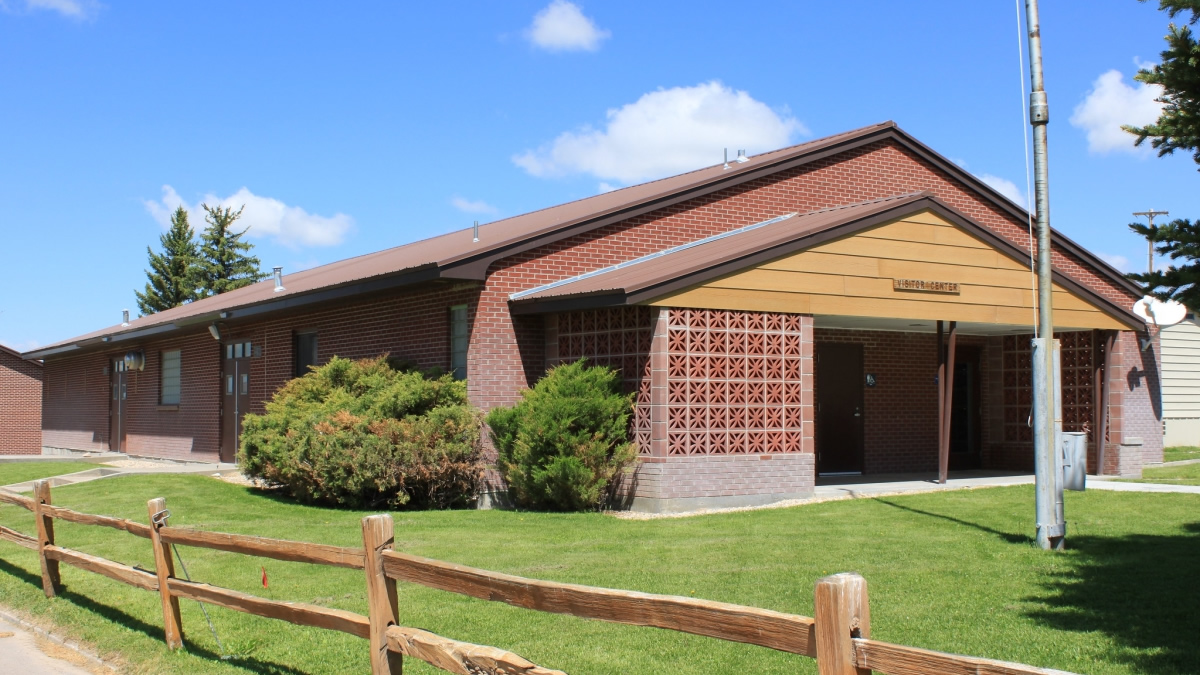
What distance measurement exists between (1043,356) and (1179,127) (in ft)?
11.9

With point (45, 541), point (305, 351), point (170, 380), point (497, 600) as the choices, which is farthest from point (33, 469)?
point (497, 600)

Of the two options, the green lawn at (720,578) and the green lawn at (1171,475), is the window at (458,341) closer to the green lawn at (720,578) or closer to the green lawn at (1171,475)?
the green lawn at (720,578)

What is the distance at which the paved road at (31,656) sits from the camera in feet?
24.6

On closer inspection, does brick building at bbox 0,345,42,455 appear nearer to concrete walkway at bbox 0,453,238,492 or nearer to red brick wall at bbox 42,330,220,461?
red brick wall at bbox 42,330,220,461

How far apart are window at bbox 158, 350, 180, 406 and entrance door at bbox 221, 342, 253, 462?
11.1 feet

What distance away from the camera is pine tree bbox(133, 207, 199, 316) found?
63.3m

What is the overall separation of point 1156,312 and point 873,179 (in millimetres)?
5575

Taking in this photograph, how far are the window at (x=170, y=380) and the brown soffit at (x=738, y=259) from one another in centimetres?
1472

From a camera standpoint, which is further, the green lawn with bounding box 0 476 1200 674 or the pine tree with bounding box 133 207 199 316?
Result: the pine tree with bounding box 133 207 199 316

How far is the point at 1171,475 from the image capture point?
725 inches

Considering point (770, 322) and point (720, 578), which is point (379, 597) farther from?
point (770, 322)

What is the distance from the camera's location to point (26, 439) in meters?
34.2

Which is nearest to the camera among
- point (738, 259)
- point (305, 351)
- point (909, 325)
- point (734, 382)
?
point (738, 259)

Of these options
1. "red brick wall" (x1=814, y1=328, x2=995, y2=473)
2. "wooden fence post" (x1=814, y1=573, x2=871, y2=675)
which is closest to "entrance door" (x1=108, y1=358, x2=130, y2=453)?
"red brick wall" (x1=814, y1=328, x2=995, y2=473)
